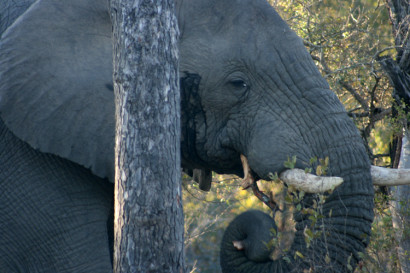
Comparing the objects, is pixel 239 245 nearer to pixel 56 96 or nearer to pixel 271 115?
pixel 271 115

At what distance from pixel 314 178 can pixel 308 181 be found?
0.04m

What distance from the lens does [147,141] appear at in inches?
116

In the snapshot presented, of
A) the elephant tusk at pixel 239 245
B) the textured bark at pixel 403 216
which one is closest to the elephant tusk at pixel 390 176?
the textured bark at pixel 403 216

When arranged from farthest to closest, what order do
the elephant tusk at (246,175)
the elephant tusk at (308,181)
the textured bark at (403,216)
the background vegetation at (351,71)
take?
the background vegetation at (351,71) < the textured bark at (403,216) < the elephant tusk at (246,175) < the elephant tusk at (308,181)

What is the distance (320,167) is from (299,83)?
65 centimetres

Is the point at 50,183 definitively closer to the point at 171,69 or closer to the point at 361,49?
the point at 171,69

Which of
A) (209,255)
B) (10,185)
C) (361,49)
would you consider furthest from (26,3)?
(209,255)

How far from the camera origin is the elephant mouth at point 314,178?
3475 millimetres

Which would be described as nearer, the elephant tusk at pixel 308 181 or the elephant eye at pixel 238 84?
the elephant tusk at pixel 308 181

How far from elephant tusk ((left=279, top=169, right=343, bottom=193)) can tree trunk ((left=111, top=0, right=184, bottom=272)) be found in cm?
82

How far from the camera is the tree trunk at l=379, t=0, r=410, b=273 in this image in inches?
182

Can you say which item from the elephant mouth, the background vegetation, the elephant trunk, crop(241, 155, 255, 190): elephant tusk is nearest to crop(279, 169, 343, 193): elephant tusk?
the elephant mouth

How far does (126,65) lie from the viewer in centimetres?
301

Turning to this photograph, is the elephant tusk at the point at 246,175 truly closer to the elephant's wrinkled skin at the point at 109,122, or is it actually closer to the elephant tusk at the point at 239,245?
the elephant's wrinkled skin at the point at 109,122
